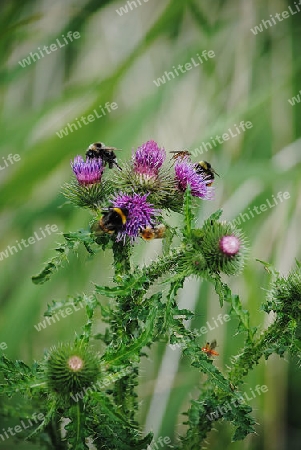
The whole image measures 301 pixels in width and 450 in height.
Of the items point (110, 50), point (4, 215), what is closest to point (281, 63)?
point (110, 50)

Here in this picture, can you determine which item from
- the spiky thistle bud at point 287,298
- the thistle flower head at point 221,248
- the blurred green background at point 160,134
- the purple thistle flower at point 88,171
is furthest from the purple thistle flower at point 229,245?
the blurred green background at point 160,134

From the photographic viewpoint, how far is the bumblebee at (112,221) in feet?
5.82

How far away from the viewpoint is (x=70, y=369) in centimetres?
167

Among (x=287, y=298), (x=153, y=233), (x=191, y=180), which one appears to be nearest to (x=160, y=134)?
(x=191, y=180)

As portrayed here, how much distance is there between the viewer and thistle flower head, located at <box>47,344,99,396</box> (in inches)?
65.8

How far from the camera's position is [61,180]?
362cm

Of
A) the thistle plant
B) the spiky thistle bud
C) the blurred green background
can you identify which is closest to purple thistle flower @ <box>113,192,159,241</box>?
the thistle plant

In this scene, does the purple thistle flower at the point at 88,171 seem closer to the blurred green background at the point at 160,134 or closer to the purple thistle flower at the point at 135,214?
the purple thistle flower at the point at 135,214

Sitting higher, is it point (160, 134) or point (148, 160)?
point (160, 134)

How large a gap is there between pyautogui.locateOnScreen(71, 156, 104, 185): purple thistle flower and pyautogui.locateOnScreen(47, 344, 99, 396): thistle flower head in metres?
0.53

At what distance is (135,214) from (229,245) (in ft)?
0.92

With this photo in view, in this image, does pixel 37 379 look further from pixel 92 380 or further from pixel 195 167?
pixel 195 167

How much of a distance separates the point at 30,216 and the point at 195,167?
1009 millimetres

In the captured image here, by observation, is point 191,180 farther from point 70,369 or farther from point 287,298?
point 70,369
